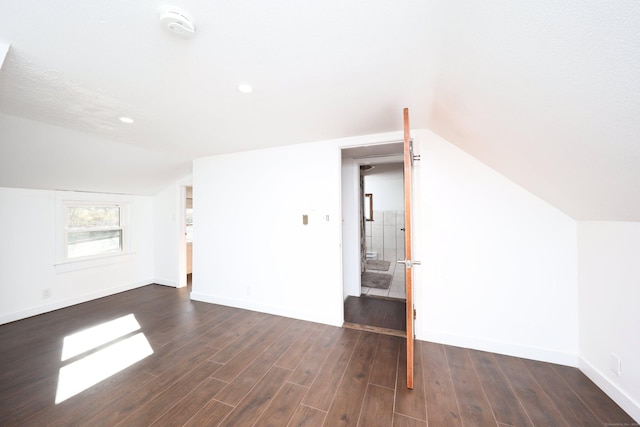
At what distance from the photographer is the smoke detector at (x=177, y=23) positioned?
103cm

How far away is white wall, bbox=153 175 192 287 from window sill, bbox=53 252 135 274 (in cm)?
53

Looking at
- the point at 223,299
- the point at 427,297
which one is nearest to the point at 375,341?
→ the point at 427,297

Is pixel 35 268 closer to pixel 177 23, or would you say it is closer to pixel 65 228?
pixel 65 228

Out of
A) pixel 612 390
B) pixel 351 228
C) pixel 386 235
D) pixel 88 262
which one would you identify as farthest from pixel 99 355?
pixel 386 235

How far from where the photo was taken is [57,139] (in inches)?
95.7

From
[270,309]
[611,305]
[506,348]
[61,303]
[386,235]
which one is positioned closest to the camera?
[611,305]

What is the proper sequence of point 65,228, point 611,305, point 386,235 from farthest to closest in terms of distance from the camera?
1. point 386,235
2. point 65,228
3. point 611,305

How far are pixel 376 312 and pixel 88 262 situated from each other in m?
4.53

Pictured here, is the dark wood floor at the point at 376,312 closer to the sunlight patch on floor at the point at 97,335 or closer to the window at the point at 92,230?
the sunlight patch on floor at the point at 97,335

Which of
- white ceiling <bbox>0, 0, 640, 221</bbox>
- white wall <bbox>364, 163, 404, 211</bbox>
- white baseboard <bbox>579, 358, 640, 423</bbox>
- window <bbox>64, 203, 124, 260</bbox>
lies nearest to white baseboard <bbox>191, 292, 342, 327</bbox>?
window <bbox>64, 203, 124, 260</bbox>

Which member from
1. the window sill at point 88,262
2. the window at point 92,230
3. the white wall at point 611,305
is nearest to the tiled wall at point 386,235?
the white wall at point 611,305

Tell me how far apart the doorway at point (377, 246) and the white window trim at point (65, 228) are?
4.00m

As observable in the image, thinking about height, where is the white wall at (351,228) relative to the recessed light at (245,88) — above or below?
below

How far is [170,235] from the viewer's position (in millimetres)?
4297
